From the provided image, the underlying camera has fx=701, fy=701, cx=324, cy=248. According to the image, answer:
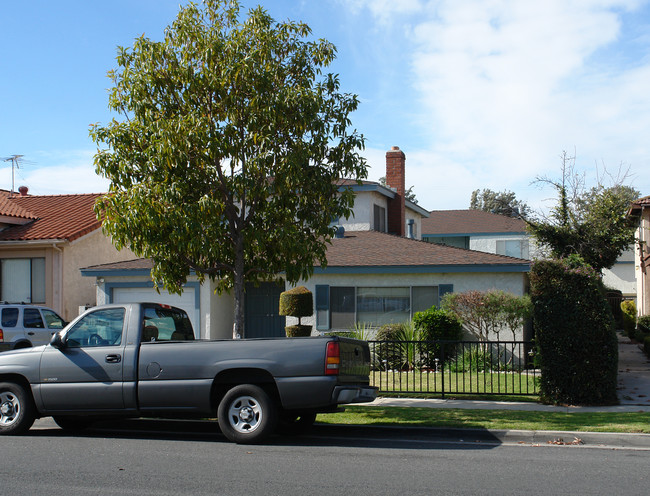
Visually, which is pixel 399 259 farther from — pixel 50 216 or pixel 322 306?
pixel 50 216

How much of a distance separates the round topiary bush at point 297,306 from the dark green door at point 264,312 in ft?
7.72

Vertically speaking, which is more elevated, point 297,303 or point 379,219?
point 379,219

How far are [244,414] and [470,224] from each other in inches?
1389

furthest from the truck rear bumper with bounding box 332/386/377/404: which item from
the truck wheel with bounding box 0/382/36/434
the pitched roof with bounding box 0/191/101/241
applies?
the pitched roof with bounding box 0/191/101/241

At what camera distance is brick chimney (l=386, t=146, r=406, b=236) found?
89.0 feet

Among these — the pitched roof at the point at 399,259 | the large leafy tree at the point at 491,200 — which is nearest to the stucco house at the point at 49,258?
the pitched roof at the point at 399,259

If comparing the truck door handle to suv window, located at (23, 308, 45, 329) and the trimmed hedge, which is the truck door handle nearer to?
the trimmed hedge

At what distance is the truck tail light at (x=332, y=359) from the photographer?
29.5ft

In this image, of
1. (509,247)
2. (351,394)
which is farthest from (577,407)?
(509,247)

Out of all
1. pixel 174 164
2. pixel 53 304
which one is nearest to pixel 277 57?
pixel 174 164

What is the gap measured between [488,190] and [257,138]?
7040 cm

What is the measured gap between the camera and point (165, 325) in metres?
10.4

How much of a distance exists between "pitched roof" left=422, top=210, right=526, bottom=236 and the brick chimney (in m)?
13.9

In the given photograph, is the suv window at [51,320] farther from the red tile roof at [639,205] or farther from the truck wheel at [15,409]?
the red tile roof at [639,205]
